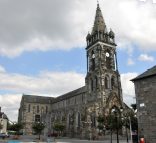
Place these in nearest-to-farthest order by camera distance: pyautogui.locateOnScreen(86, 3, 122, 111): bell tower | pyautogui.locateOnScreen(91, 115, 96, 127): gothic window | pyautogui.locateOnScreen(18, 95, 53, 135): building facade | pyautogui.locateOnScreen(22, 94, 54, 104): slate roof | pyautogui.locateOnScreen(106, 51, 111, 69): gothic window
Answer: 1. pyautogui.locateOnScreen(91, 115, 96, 127): gothic window
2. pyautogui.locateOnScreen(86, 3, 122, 111): bell tower
3. pyautogui.locateOnScreen(106, 51, 111, 69): gothic window
4. pyautogui.locateOnScreen(18, 95, 53, 135): building facade
5. pyautogui.locateOnScreen(22, 94, 54, 104): slate roof

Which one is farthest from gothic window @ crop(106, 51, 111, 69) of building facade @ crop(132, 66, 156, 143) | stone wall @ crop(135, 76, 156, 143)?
stone wall @ crop(135, 76, 156, 143)

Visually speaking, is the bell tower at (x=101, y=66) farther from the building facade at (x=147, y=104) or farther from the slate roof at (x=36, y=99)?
the slate roof at (x=36, y=99)

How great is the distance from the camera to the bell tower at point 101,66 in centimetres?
6672

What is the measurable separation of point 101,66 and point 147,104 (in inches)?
1697

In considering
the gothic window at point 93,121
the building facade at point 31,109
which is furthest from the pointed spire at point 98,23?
the building facade at point 31,109

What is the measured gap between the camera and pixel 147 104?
86.1 ft

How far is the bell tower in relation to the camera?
66.7 m

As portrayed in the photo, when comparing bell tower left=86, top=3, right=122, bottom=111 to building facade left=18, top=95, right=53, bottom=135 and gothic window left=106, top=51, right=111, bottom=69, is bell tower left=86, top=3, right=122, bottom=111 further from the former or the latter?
building facade left=18, top=95, right=53, bottom=135

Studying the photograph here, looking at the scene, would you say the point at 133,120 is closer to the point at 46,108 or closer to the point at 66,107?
the point at 66,107

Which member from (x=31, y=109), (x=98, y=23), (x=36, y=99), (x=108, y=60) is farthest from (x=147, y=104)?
(x=36, y=99)

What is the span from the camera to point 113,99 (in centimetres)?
6738

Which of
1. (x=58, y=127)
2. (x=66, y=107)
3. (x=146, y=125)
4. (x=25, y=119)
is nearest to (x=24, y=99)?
(x=25, y=119)

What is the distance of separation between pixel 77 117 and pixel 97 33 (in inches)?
1006

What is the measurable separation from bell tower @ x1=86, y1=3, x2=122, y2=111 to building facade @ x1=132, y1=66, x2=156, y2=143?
38.1 metres
